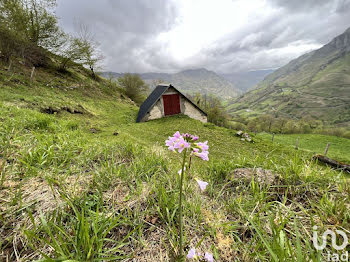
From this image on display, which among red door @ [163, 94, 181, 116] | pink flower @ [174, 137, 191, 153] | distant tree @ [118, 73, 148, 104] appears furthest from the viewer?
distant tree @ [118, 73, 148, 104]

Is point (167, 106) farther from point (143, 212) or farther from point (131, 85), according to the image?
point (131, 85)

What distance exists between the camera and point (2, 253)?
1.21 metres

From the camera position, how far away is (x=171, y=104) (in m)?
21.6

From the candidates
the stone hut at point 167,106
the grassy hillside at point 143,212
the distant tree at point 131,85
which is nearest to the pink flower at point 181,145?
the grassy hillside at point 143,212

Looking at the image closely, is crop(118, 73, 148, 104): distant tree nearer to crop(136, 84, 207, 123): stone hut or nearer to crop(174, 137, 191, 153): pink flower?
crop(136, 84, 207, 123): stone hut

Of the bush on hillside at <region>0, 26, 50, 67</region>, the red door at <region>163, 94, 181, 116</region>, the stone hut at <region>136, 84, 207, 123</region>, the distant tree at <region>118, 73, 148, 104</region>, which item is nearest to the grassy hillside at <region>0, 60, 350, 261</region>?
the stone hut at <region>136, 84, 207, 123</region>

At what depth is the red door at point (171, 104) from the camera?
2127 cm

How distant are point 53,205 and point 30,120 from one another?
4.78 meters

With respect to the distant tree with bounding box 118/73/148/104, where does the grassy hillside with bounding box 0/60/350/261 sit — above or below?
below

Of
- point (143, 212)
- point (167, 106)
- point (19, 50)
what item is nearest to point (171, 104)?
point (167, 106)

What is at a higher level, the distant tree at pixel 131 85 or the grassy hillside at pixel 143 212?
the distant tree at pixel 131 85

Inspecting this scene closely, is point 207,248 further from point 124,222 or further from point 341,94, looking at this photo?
point 341,94

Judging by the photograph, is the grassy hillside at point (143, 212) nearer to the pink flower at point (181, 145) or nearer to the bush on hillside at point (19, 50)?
the pink flower at point (181, 145)

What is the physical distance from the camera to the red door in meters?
21.3
